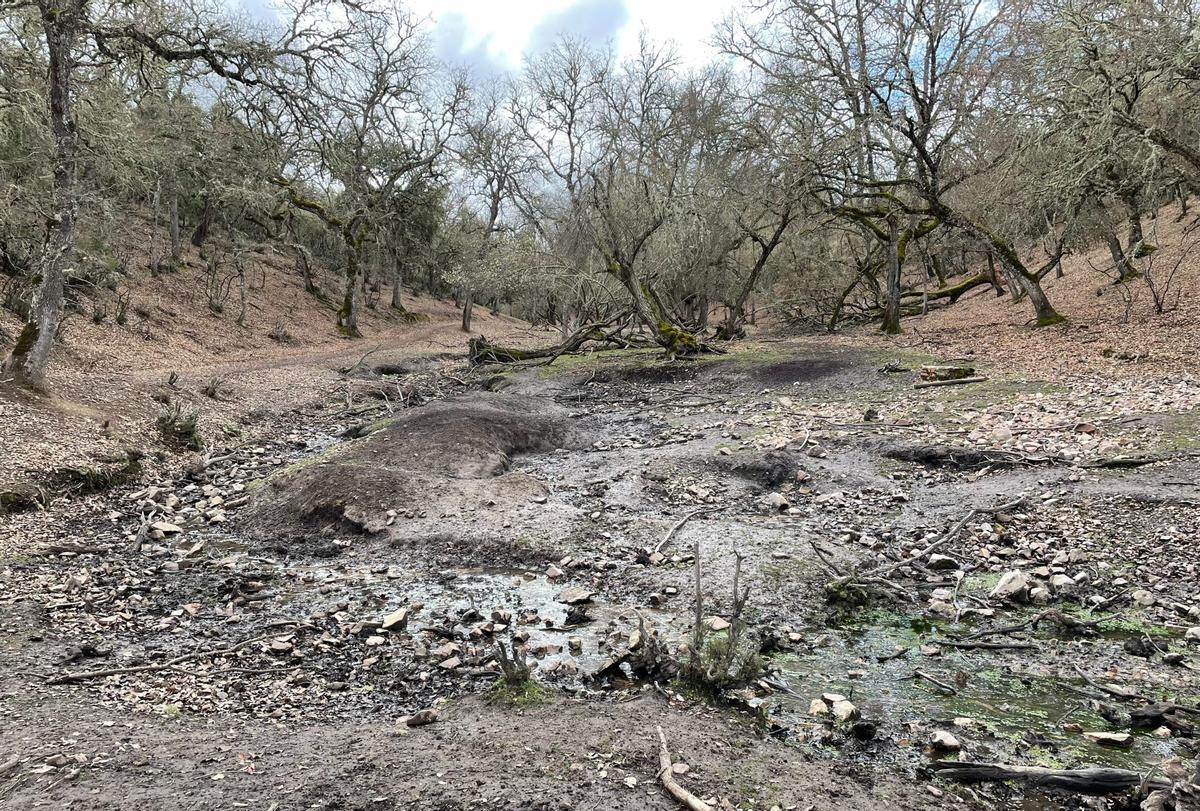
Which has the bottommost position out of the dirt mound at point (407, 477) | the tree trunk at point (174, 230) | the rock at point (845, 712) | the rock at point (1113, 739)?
the rock at point (1113, 739)

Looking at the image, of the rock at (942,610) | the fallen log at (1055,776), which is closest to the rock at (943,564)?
the rock at (942,610)

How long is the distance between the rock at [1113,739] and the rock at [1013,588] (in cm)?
187

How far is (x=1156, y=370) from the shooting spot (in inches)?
464

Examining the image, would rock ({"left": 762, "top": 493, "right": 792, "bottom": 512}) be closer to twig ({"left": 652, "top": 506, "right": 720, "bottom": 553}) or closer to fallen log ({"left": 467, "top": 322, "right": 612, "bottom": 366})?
twig ({"left": 652, "top": 506, "right": 720, "bottom": 553})

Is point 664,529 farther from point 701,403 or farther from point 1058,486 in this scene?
point 701,403

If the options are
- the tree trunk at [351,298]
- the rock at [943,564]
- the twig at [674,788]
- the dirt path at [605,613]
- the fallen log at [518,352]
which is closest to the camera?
the twig at [674,788]

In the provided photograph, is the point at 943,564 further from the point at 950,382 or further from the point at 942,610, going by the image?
the point at 950,382

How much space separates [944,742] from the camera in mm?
3770

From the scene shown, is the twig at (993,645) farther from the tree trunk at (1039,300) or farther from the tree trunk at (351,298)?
the tree trunk at (351,298)

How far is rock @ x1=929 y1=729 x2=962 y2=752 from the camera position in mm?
3750

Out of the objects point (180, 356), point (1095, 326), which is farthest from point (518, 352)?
point (1095, 326)

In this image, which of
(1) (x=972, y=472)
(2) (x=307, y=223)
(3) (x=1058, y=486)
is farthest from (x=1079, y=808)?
(2) (x=307, y=223)

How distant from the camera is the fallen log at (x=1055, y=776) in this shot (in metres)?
3.30

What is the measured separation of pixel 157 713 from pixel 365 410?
12656 mm
